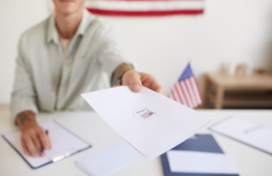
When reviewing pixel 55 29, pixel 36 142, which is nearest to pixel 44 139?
pixel 36 142

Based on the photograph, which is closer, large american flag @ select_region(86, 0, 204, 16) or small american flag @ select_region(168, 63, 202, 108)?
small american flag @ select_region(168, 63, 202, 108)

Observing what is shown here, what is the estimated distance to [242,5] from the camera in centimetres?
246

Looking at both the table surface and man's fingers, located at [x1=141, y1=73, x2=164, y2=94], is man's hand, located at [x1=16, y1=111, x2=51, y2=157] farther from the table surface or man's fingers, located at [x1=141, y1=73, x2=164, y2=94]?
the table surface

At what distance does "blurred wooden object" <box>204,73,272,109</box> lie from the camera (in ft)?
7.42

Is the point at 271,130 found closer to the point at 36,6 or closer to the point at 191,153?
the point at 191,153

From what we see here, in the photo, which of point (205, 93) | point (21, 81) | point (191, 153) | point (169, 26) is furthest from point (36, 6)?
point (191, 153)

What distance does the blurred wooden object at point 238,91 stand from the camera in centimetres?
226

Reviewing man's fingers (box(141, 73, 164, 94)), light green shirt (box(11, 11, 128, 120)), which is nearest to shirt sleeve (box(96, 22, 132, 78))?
light green shirt (box(11, 11, 128, 120))

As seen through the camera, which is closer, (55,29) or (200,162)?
(200,162)

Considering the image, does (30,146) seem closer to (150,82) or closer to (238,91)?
(150,82)

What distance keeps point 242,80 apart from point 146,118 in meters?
2.12

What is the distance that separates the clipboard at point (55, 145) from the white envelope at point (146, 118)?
279 millimetres

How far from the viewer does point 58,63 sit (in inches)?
45.3

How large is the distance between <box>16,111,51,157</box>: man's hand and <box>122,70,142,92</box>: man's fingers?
1.12ft
